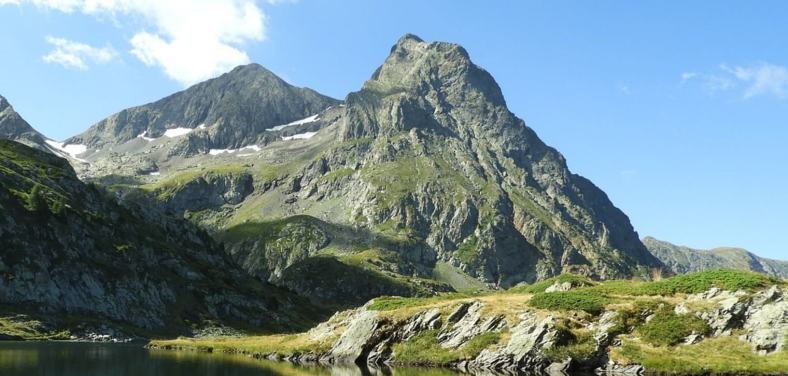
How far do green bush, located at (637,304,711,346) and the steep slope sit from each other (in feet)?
417

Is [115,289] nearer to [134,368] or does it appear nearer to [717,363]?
[134,368]

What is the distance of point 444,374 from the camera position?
57.0 metres

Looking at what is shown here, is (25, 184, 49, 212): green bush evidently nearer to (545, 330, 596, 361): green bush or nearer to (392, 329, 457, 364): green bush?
(392, 329, 457, 364): green bush

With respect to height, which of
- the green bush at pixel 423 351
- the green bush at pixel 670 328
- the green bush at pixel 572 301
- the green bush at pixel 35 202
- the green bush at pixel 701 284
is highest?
the green bush at pixel 35 202

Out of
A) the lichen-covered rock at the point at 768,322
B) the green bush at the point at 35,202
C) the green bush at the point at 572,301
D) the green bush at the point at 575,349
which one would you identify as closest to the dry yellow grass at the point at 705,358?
the lichen-covered rock at the point at 768,322

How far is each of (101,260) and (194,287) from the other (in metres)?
30.8

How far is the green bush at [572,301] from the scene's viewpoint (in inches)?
2650

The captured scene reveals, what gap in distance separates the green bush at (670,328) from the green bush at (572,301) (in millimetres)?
5795

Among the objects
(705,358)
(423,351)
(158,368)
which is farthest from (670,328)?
(158,368)

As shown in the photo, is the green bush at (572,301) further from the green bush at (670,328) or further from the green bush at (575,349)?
the green bush at (670,328)

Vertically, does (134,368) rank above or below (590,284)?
below

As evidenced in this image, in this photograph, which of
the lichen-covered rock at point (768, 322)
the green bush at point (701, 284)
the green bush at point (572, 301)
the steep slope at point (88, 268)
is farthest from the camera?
the steep slope at point (88, 268)

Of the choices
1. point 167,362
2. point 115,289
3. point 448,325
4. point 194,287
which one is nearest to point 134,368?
point 167,362

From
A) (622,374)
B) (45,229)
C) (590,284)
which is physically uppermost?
(45,229)
